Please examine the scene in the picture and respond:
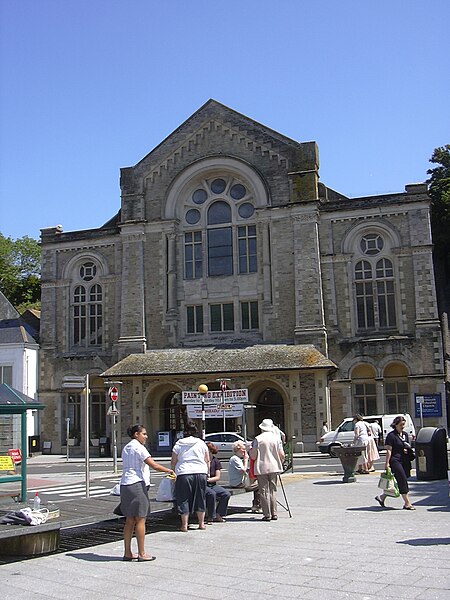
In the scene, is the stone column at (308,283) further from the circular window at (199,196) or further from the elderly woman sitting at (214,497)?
the elderly woman sitting at (214,497)

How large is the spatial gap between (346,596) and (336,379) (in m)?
29.7

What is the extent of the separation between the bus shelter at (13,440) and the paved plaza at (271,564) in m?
2.04

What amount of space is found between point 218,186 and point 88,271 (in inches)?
343

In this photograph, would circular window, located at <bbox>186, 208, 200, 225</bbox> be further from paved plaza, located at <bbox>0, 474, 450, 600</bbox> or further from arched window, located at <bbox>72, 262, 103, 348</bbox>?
paved plaza, located at <bbox>0, 474, 450, 600</bbox>

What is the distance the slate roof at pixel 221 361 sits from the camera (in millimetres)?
35500

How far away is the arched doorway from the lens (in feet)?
124

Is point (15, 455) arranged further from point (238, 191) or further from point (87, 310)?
point (87, 310)

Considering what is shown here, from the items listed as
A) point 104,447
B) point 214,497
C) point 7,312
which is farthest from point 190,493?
point 7,312

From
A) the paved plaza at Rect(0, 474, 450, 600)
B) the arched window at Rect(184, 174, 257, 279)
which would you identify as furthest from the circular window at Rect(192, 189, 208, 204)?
the paved plaza at Rect(0, 474, 450, 600)

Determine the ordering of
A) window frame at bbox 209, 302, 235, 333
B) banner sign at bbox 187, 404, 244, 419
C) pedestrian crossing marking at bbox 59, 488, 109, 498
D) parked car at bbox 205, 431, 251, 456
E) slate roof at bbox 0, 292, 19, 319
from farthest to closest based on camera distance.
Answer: slate roof at bbox 0, 292, 19, 319 → window frame at bbox 209, 302, 235, 333 → banner sign at bbox 187, 404, 244, 419 → parked car at bbox 205, 431, 251, 456 → pedestrian crossing marking at bbox 59, 488, 109, 498

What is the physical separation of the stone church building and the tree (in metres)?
25.4

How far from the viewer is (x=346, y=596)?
25.1 ft

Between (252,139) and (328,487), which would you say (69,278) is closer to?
(252,139)

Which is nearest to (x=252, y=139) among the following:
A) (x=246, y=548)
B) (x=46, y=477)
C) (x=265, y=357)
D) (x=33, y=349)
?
(x=265, y=357)
